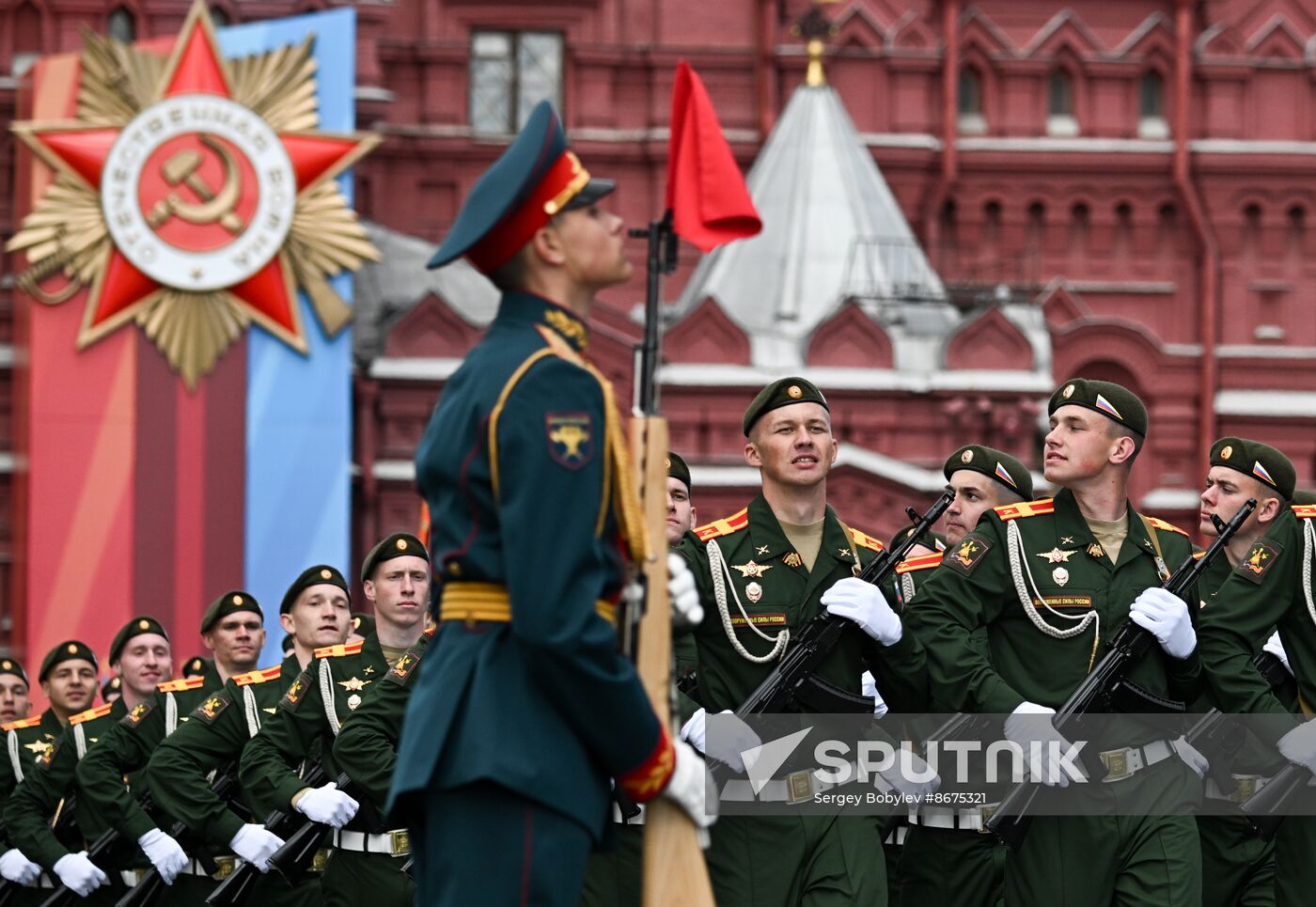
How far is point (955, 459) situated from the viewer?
9.37 meters

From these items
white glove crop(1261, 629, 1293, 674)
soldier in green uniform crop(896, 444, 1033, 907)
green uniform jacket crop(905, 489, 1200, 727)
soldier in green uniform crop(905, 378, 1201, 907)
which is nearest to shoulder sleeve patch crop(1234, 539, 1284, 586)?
soldier in green uniform crop(905, 378, 1201, 907)

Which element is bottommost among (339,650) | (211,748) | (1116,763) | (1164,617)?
(211,748)

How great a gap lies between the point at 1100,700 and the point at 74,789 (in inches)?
228

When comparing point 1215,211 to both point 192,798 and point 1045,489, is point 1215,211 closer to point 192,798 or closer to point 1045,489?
point 1045,489

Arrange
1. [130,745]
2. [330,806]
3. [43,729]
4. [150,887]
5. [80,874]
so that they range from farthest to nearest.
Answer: [43,729] < [80,874] < [130,745] < [150,887] < [330,806]

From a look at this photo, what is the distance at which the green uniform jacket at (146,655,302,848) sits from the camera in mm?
9047

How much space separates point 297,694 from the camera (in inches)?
341

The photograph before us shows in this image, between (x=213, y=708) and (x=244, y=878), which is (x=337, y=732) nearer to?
(x=244, y=878)

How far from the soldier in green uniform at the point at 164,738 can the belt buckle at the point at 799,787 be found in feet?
11.9

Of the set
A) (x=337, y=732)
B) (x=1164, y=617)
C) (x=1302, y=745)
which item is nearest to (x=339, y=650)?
(x=337, y=732)

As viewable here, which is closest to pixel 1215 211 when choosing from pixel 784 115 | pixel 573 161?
pixel 784 115

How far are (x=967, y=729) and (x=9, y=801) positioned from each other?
220 inches

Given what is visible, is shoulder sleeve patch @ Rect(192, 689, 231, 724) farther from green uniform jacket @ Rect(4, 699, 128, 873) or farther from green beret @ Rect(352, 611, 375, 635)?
green uniform jacket @ Rect(4, 699, 128, 873)

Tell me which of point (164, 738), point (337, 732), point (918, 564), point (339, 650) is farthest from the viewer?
point (164, 738)
